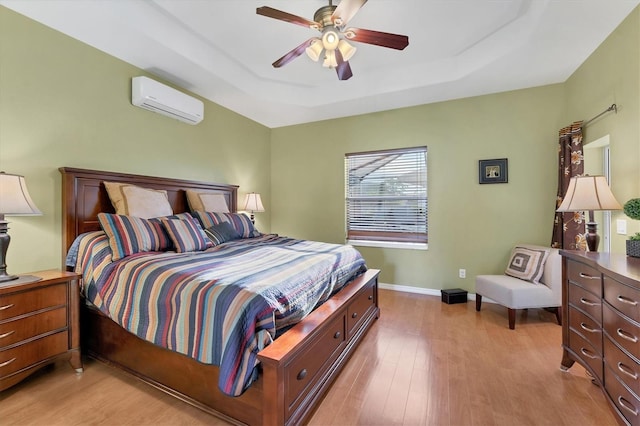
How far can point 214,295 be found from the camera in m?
1.42

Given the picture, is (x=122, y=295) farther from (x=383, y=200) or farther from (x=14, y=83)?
(x=383, y=200)

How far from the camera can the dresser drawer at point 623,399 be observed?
122 centimetres

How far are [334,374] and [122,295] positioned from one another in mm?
1472

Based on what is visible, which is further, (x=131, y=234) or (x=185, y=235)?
(x=185, y=235)

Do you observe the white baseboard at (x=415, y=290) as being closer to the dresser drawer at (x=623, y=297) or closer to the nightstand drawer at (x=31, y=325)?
the dresser drawer at (x=623, y=297)

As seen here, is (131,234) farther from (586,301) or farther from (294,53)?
(586,301)

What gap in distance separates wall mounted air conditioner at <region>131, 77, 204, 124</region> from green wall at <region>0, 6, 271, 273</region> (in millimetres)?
91

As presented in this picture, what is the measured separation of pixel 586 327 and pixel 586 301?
17 cm

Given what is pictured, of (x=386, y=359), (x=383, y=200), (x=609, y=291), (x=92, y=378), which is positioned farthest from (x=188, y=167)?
(x=609, y=291)

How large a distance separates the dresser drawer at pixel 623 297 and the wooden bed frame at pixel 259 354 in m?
1.43

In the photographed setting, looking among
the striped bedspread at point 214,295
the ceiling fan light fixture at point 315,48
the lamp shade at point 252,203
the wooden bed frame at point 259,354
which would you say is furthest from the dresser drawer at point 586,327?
the lamp shade at point 252,203

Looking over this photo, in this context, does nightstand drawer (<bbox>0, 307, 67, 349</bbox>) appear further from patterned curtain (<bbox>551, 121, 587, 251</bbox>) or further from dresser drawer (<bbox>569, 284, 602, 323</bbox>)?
patterned curtain (<bbox>551, 121, 587, 251</bbox>)

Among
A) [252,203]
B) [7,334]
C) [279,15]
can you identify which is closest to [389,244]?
[252,203]

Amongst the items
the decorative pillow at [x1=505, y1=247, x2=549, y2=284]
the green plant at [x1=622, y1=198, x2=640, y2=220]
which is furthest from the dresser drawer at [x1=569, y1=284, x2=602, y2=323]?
the decorative pillow at [x1=505, y1=247, x2=549, y2=284]
